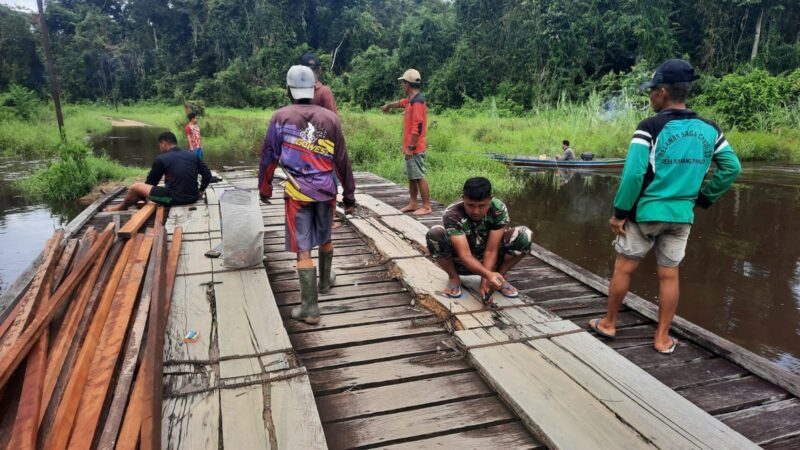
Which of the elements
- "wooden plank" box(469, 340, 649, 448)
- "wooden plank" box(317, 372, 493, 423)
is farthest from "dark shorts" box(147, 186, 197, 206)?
"wooden plank" box(469, 340, 649, 448)

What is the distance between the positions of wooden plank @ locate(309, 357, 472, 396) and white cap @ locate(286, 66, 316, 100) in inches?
66.1

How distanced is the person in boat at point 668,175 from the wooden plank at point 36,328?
3.19 metres

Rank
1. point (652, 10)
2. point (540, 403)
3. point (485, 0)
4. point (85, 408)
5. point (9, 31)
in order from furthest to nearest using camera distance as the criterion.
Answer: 1. point (9, 31)
2. point (485, 0)
3. point (652, 10)
4. point (540, 403)
5. point (85, 408)

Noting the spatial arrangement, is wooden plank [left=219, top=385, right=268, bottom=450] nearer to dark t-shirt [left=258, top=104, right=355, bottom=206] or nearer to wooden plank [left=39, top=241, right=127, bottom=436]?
wooden plank [left=39, top=241, right=127, bottom=436]

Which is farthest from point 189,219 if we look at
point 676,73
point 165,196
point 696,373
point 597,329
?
point 696,373

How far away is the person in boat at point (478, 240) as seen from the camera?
3.11 meters

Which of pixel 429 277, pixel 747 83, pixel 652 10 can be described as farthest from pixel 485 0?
pixel 429 277

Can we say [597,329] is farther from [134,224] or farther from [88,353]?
[134,224]

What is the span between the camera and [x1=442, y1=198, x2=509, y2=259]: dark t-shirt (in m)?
3.20

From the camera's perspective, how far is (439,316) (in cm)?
326

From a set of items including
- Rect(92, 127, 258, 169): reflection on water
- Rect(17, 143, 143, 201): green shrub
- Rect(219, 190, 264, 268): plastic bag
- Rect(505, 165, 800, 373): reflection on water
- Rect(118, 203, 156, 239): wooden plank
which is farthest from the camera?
Rect(92, 127, 258, 169): reflection on water

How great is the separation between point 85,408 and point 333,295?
1776 mm

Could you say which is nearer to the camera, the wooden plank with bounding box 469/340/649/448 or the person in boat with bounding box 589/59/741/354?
the wooden plank with bounding box 469/340/649/448

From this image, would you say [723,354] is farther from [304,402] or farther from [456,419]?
[304,402]
